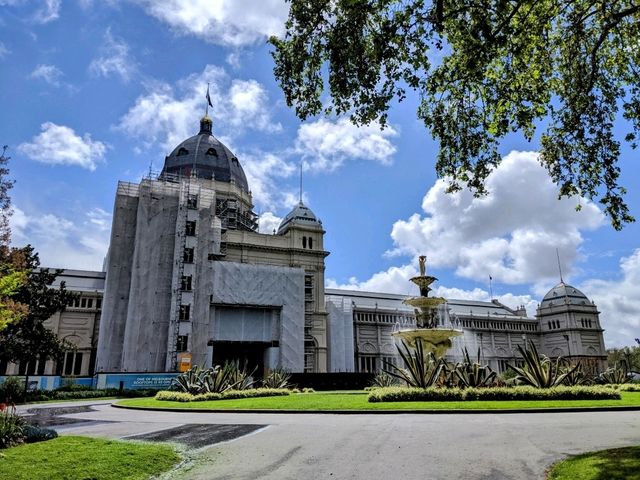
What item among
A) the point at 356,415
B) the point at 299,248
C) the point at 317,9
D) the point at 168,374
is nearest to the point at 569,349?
the point at 299,248

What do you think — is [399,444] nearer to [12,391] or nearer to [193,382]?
[193,382]

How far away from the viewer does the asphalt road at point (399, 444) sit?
7.78 metres

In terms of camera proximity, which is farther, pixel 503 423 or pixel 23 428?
pixel 503 423

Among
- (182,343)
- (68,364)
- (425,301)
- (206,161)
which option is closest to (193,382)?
(425,301)

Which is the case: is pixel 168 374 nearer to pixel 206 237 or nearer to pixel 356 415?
pixel 206 237

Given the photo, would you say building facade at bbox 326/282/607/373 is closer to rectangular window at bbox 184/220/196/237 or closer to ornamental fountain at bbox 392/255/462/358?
rectangular window at bbox 184/220/196/237

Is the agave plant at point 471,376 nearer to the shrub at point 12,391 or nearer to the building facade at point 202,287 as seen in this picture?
the shrub at point 12,391

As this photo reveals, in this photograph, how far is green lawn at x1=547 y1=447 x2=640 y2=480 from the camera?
662cm

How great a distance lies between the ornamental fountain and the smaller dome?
105 feet

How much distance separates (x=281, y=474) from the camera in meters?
7.69

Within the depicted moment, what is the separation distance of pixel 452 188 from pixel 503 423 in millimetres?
6445

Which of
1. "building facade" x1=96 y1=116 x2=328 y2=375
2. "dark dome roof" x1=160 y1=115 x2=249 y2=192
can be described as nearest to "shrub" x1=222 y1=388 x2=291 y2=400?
"building facade" x1=96 y1=116 x2=328 y2=375

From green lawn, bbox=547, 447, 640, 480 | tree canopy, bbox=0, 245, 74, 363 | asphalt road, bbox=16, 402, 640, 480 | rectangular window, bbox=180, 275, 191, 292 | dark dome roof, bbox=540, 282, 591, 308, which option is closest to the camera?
green lawn, bbox=547, 447, 640, 480

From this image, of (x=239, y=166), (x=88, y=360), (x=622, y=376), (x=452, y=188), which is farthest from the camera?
(x=239, y=166)
